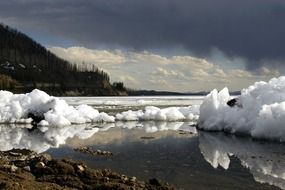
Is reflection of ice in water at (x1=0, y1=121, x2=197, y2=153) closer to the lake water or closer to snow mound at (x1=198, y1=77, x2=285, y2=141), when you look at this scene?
the lake water

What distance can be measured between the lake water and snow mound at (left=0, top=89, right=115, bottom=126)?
388cm

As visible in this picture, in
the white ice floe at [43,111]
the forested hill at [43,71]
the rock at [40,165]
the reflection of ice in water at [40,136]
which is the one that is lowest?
the reflection of ice in water at [40,136]

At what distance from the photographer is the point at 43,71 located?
439 ft

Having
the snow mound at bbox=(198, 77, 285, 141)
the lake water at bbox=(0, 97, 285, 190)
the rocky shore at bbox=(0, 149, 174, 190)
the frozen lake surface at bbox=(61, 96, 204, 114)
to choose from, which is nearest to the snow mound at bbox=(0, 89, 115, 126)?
the lake water at bbox=(0, 97, 285, 190)

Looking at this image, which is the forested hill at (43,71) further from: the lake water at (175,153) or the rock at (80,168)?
the rock at (80,168)

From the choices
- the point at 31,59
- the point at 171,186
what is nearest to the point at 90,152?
the point at 171,186

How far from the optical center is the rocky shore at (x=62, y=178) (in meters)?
10.2

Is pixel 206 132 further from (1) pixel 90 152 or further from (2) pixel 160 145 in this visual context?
(1) pixel 90 152

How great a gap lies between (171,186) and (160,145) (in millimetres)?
8134

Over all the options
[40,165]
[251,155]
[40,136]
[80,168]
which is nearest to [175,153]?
[251,155]

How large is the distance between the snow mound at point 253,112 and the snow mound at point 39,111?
7410 millimetres

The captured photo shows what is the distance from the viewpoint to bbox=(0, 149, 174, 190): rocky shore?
10188mm

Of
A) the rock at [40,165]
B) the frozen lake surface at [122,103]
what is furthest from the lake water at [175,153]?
the frozen lake surface at [122,103]

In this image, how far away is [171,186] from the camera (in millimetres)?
11289
